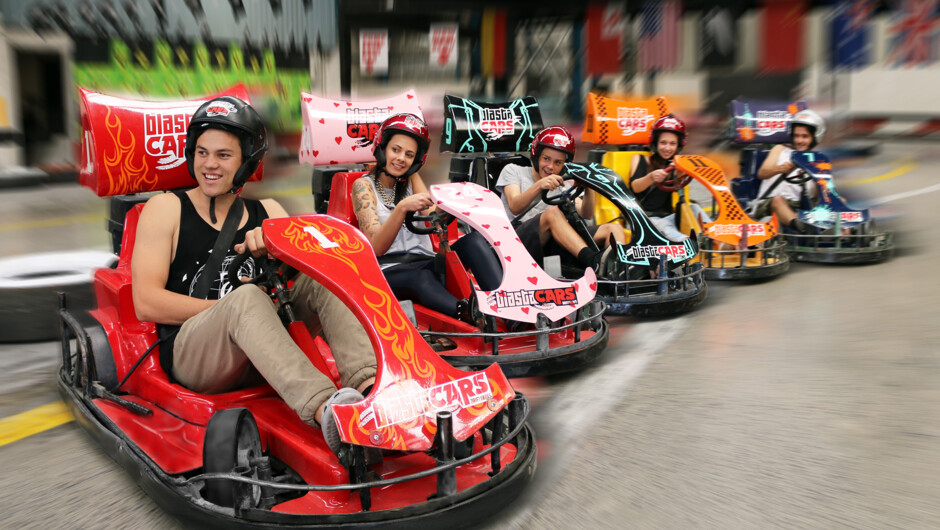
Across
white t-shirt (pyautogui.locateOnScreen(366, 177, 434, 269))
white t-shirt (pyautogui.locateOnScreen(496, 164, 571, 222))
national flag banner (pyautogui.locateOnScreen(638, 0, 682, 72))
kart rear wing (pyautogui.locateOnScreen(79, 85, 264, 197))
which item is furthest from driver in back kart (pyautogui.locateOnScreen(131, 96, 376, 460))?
national flag banner (pyautogui.locateOnScreen(638, 0, 682, 72))

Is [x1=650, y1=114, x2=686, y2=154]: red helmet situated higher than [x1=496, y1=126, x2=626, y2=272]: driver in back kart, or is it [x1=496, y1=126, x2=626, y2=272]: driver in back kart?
[x1=650, y1=114, x2=686, y2=154]: red helmet

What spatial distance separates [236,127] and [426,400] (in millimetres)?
1185

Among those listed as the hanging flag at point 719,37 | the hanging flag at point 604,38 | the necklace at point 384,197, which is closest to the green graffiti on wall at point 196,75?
the hanging flag at point 604,38

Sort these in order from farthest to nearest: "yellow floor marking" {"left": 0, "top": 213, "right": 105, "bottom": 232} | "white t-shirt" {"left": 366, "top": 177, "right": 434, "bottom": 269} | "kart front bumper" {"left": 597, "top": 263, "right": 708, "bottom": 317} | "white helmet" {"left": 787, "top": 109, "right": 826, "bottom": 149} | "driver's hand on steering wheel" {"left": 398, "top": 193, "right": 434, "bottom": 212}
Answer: "yellow floor marking" {"left": 0, "top": 213, "right": 105, "bottom": 232} → "white helmet" {"left": 787, "top": 109, "right": 826, "bottom": 149} → "kart front bumper" {"left": 597, "top": 263, "right": 708, "bottom": 317} → "white t-shirt" {"left": 366, "top": 177, "right": 434, "bottom": 269} → "driver's hand on steering wheel" {"left": 398, "top": 193, "right": 434, "bottom": 212}

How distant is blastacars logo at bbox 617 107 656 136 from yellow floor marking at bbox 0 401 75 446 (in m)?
4.32

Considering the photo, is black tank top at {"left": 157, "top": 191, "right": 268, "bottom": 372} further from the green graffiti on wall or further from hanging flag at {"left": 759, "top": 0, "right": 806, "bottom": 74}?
hanging flag at {"left": 759, "top": 0, "right": 806, "bottom": 74}

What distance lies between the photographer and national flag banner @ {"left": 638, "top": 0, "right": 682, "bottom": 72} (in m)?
15.9

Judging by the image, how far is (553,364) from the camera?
359 cm

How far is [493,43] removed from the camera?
1628cm

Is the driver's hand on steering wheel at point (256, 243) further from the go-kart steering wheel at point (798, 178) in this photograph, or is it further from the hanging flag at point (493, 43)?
the hanging flag at point (493, 43)

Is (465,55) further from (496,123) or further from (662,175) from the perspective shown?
(662,175)

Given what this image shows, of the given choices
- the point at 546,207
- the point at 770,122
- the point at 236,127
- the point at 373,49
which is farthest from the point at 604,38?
the point at 236,127

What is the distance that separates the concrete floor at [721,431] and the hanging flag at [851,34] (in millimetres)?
12261

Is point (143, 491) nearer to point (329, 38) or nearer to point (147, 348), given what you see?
point (147, 348)
